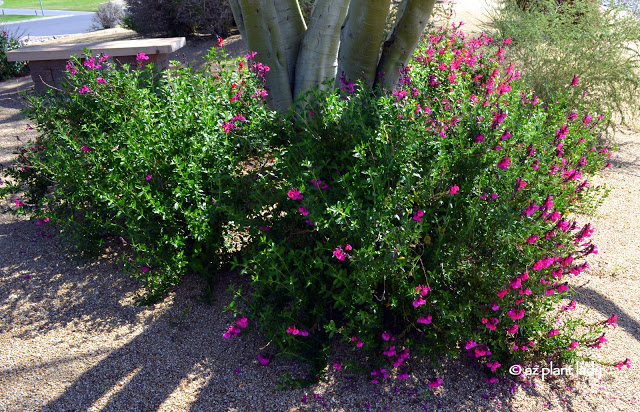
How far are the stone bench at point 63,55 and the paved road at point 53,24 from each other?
13478mm

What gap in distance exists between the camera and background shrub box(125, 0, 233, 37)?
34.7ft

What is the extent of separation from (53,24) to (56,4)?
14230mm

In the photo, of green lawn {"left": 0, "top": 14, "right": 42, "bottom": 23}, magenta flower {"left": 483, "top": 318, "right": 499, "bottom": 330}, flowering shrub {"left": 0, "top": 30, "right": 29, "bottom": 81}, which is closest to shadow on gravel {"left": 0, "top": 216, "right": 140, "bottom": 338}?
magenta flower {"left": 483, "top": 318, "right": 499, "bottom": 330}

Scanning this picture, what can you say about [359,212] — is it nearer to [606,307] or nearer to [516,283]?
[516,283]

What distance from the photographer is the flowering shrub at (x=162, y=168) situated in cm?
312

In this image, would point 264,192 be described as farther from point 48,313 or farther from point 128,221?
point 48,313

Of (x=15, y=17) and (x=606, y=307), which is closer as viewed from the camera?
(x=606, y=307)

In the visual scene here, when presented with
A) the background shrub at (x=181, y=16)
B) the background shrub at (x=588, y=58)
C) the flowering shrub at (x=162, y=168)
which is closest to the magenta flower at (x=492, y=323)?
the flowering shrub at (x=162, y=168)

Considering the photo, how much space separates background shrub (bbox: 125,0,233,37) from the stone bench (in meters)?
3.05

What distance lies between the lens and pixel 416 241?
2.51m

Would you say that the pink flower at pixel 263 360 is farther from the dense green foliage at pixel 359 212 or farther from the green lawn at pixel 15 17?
the green lawn at pixel 15 17

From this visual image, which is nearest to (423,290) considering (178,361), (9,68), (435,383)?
(435,383)

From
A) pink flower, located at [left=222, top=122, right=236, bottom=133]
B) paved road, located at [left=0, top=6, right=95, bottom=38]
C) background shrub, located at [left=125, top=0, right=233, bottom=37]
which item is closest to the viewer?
pink flower, located at [left=222, top=122, right=236, bottom=133]

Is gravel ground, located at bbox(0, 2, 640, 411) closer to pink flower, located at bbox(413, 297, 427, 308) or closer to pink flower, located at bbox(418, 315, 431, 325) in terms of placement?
pink flower, located at bbox(418, 315, 431, 325)
